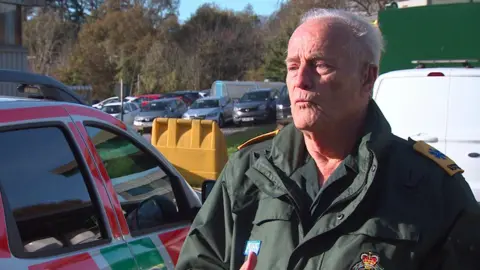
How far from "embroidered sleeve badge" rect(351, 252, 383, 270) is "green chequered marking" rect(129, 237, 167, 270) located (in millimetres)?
1438

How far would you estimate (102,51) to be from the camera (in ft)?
192

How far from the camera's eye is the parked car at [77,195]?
8.55 ft

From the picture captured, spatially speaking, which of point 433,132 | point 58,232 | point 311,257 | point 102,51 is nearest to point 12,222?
point 58,232

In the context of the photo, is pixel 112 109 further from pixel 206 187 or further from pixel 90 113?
pixel 90 113

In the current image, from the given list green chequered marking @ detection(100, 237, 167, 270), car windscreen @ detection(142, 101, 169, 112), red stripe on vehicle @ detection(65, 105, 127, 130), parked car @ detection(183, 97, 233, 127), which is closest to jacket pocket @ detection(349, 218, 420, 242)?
green chequered marking @ detection(100, 237, 167, 270)

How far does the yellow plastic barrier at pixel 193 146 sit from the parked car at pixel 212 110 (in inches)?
719

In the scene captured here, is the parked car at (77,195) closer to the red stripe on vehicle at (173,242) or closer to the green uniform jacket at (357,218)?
the red stripe on vehicle at (173,242)

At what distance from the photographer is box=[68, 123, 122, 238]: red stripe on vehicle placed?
9.71 feet

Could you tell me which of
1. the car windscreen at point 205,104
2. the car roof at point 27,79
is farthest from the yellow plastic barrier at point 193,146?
the car windscreen at point 205,104

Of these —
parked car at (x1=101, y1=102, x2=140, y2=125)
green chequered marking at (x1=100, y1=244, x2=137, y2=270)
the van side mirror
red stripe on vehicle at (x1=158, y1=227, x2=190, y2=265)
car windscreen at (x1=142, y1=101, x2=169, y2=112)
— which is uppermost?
the van side mirror

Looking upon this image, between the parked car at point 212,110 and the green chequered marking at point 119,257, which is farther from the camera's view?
the parked car at point 212,110

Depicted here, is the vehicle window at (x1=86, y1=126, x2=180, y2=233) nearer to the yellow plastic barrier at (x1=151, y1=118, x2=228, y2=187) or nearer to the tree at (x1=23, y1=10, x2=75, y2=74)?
the yellow plastic barrier at (x1=151, y1=118, x2=228, y2=187)

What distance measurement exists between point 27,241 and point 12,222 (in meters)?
0.15

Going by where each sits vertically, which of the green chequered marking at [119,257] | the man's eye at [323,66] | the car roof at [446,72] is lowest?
the green chequered marking at [119,257]
